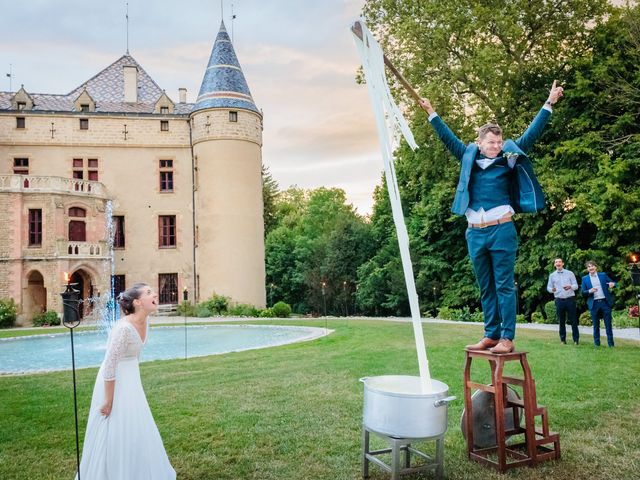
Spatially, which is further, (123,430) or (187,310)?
(187,310)

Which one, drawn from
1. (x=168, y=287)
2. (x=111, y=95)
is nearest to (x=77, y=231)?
(x=168, y=287)

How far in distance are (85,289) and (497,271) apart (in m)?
25.6

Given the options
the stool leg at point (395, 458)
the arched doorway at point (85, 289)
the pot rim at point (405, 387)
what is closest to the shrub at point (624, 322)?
the pot rim at point (405, 387)

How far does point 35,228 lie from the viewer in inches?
964

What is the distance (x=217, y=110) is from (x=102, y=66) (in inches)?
387

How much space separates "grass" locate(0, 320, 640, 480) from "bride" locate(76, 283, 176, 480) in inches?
23.8

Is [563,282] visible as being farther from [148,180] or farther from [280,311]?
[148,180]

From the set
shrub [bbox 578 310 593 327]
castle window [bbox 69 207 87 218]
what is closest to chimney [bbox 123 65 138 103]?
castle window [bbox 69 207 87 218]

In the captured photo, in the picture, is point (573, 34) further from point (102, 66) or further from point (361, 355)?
point (102, 66)

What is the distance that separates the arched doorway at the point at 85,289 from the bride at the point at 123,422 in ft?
75.8

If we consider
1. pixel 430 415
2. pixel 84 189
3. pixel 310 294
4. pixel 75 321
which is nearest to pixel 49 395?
pixel 75 321

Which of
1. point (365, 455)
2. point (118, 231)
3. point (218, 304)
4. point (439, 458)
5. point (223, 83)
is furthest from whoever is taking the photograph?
point (118, 231)

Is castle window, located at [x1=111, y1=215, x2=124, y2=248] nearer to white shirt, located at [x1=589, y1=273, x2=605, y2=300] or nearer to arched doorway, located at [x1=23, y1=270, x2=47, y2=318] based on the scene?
arched doorway, located at [x1=23, y1=270, x2=47, y2=318]

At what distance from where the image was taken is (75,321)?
405 cm
